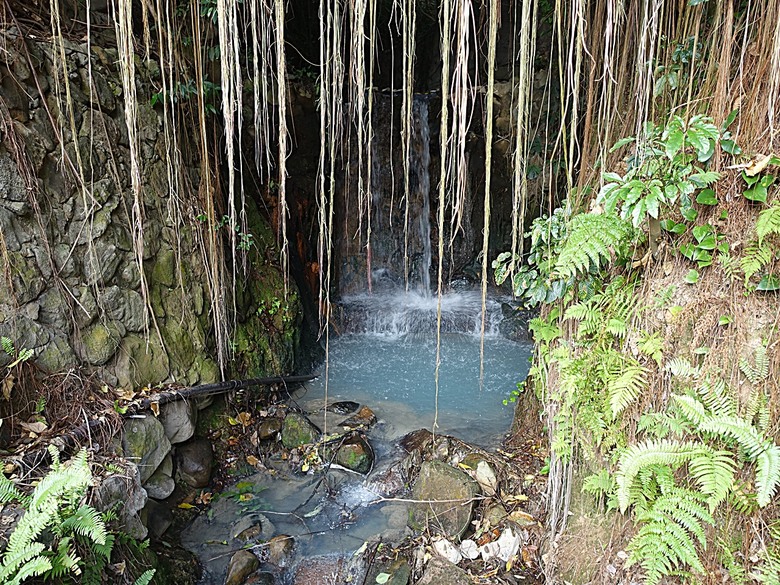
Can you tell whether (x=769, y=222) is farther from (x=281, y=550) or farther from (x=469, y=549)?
(x=281, y=550)

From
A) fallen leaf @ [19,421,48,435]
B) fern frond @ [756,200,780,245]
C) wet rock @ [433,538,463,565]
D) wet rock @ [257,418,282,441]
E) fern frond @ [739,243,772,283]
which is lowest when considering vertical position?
wet rock @ [257,418,282,441]

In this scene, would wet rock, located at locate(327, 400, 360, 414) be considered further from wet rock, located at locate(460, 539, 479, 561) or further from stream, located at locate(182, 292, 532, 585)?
wet rock, located at locate(460, 539, 479, 561)

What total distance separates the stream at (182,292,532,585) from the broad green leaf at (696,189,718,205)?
1.26m

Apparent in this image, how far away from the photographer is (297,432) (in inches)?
145

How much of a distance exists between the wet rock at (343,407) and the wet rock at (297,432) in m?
0.49

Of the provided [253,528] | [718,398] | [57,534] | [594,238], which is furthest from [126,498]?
[718,398]

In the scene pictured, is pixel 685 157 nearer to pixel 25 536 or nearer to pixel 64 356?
pixel 25 536

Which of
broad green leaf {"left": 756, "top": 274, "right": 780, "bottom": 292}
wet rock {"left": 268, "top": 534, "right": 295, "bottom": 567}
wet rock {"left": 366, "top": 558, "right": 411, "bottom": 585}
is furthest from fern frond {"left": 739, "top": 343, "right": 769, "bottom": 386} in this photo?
wet rock {"left": 268, "top": 534, "right": 295, "bottom": 567}

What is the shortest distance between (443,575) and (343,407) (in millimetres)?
2154

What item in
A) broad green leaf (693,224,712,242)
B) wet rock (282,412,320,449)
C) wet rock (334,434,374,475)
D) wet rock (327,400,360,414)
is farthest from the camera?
wet rock (327,400,360,414)

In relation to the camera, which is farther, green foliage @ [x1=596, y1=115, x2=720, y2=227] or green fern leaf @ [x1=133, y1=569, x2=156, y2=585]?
green fern leaf @ [x1=133, y1=569, x2=156, y2=585]

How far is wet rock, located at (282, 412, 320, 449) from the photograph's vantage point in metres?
3.64

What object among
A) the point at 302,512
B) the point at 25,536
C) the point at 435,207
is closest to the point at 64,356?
the point at 25,536

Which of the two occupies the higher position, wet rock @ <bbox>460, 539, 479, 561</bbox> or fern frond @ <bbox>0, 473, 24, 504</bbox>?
fern frond @ <bbox>0, 473, 24, 504</bbox>
